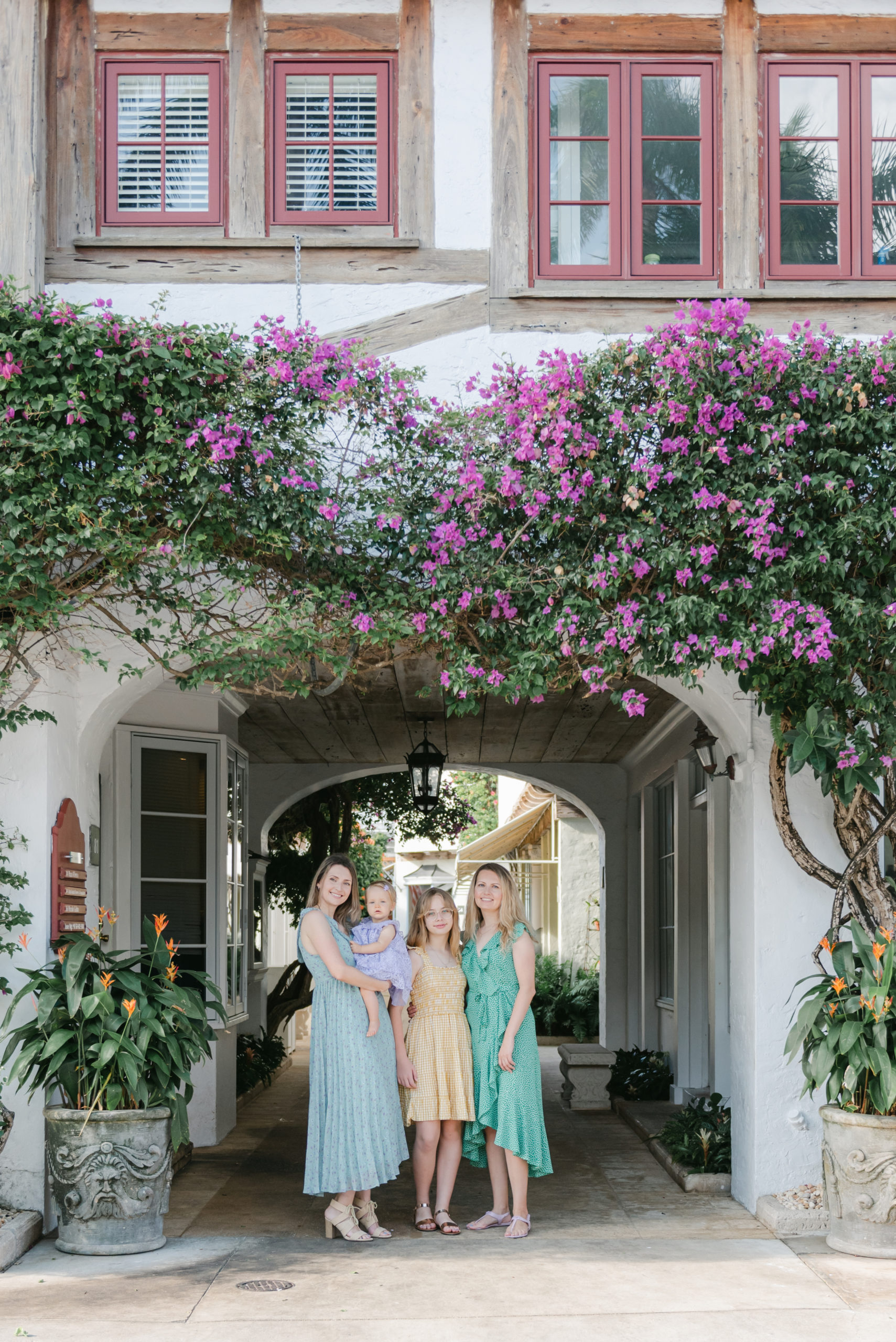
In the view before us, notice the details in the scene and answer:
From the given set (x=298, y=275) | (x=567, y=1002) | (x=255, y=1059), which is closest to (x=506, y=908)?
(x=298, y=275)

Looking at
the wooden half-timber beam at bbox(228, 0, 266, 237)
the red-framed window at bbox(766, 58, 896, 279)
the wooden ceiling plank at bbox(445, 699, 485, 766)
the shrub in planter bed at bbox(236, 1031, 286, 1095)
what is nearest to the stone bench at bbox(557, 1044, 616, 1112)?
the shrub in planter bed at bbox(236, 1031, 286, 1095)

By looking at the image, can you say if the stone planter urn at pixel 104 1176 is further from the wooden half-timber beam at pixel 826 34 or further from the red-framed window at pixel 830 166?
the wooden half-timber beam at pixel 826 34

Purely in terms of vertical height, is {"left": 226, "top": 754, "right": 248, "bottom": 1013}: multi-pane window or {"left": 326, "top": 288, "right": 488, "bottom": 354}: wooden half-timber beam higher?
{"left": 326, "top": 288, "right": 488, "bottom": 354}: wooden half-timber beam

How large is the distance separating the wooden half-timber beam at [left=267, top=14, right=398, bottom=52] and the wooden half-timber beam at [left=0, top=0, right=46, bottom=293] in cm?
117

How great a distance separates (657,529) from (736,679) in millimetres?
1269

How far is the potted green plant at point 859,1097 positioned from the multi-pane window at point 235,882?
4221 millimetres

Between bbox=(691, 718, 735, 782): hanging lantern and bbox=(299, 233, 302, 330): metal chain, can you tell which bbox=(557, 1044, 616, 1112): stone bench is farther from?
bbox=(299, 233, 302, 330): metal chain

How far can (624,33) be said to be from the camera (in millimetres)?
6922

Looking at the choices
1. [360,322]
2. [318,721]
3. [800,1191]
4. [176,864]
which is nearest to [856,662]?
[800,1191]

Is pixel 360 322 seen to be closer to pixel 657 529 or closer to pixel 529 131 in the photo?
pixel 529 131

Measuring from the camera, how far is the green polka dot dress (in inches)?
234

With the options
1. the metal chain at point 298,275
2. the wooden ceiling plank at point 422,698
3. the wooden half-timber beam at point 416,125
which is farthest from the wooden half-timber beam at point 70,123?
the wooden ceiling plank at point 422,698

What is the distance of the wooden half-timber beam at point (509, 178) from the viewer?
6.75 metres

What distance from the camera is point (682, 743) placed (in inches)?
397
